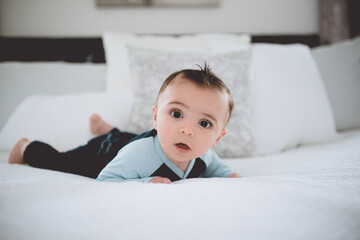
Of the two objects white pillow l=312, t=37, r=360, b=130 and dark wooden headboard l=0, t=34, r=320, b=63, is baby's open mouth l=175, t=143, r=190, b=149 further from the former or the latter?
dark wooden headboard l=0, t=34, r=320, b=63

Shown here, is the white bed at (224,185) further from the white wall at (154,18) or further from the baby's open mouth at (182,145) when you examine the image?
the white wall at (154,18)

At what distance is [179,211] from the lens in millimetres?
413

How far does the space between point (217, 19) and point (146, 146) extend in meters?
1.76

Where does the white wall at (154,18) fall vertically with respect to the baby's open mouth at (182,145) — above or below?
above

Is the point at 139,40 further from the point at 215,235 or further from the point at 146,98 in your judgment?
the point at 215,235

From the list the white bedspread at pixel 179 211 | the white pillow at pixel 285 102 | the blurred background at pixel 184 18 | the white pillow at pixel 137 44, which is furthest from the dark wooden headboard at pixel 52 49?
the white bedspread at pixel 179 211

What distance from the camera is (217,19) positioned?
215 cm

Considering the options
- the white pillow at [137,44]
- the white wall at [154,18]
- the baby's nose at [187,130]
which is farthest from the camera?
the white wall at [154,18]

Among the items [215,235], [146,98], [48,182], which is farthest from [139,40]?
[215,235]

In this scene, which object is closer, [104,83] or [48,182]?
[48,182]

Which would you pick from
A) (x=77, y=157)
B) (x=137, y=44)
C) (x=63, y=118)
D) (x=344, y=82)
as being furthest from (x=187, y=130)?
(x=344, y=82)

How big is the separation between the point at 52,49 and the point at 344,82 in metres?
1.99

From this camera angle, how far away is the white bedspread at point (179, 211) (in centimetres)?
37

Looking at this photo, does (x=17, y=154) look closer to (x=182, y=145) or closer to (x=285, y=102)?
(x=182, y=145)
